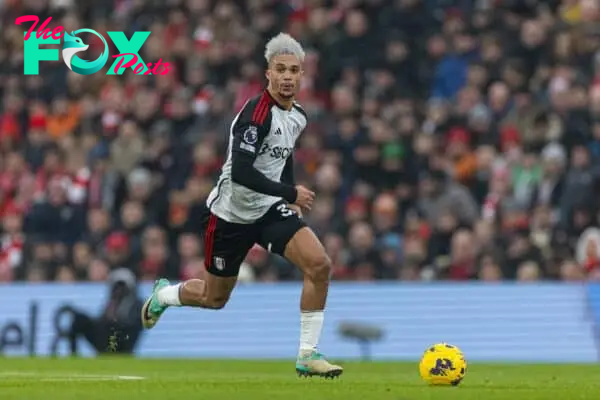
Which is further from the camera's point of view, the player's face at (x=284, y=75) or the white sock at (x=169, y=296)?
the white sock at (x=169, y=296)

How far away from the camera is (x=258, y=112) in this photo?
12062mm

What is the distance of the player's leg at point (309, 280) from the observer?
11852mm

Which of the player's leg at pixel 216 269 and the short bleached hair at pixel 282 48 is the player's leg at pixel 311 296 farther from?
the short bleached hair at pixel 282 48

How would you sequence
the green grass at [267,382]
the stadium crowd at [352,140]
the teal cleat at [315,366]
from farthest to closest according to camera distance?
the stadium crowd at [352,140] < the teal cleat at [315,366] < the green grass at [267,382]

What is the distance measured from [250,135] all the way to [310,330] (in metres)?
1.53

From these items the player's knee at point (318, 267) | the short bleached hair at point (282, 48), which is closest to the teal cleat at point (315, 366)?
the player's knee at point (318, 267)

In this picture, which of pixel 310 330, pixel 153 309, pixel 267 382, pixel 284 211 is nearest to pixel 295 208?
pixel 284 211

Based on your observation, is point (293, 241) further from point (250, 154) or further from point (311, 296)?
point (250, 154)

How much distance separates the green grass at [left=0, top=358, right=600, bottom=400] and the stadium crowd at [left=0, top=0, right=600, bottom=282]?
379 cm

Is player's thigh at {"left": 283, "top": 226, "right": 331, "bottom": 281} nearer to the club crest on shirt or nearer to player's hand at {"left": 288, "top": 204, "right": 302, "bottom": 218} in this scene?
player's hand at {"left": 288, "top": 204, "right": 302, "bottom": 218}

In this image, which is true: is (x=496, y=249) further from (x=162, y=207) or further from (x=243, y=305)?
(x=162, y=207)

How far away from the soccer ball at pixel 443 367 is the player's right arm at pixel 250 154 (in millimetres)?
1557

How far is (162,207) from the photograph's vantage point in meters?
22.0

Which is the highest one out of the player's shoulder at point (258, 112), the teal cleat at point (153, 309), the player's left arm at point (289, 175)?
the player's shoulder at point (258, 112)
